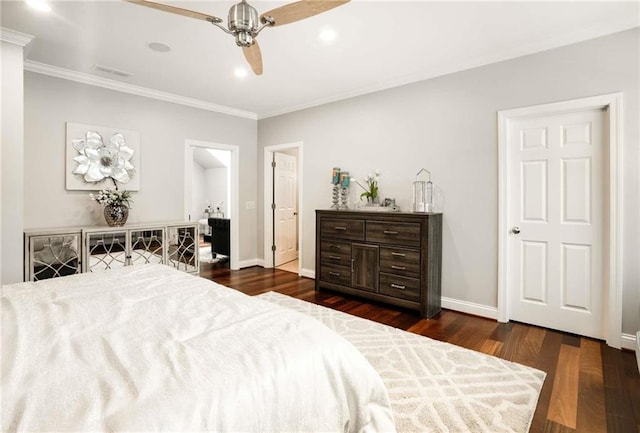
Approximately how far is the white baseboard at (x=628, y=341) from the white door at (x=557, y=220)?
6.8 inches

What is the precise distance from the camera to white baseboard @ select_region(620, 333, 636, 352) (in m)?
2.62

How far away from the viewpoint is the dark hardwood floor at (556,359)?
1.84 metres

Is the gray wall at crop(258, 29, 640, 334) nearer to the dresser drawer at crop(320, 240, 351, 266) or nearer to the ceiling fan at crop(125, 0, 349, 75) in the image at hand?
the dresser drawer at crop(320, 240, 351, 266)

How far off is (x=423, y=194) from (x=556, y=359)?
1937 millimetres

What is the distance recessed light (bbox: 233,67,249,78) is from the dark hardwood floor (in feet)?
8.75

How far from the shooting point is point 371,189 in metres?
4.12

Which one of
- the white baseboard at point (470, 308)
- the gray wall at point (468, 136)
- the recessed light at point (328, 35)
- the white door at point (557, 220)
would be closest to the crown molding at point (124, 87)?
the gray wall at point (468, 136)

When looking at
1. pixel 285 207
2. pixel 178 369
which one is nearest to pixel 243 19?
pixel 178 369

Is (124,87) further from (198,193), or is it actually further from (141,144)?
(198,193)

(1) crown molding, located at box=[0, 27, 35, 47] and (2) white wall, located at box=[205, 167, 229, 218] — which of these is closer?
(1) crown molding, located at box=[0, 27, 35, 47]

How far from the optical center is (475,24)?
270cm

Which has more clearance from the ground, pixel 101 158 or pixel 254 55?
pixel 254 55

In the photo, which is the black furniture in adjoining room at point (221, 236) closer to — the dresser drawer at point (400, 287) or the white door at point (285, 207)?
the white door at point (285, 207)

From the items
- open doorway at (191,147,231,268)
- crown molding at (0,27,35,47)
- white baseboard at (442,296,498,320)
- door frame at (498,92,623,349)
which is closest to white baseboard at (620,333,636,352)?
door frame at (498,92,623,349)
